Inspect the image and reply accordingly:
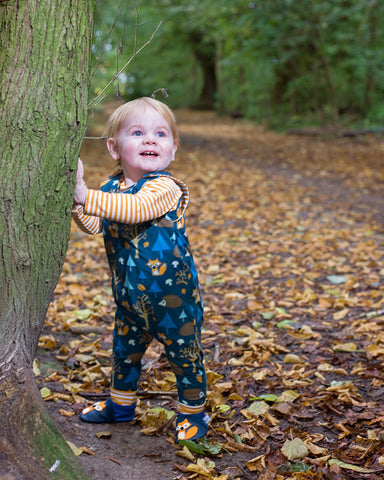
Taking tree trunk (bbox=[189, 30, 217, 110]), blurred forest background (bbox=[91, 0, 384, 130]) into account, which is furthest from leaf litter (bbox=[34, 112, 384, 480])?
tree trunk (bbox=[189, 30, 217, 110])

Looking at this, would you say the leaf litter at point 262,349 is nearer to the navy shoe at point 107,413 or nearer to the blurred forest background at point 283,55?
the navy shoe at point 107,413

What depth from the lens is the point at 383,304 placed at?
432cm

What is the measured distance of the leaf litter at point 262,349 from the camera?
243 cm

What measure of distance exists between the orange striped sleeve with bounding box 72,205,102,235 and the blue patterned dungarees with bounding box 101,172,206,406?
5cm

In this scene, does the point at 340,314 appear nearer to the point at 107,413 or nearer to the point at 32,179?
the point at 107,413

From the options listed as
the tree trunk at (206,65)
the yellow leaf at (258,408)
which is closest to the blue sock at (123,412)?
the yellow leaf at (258,408)

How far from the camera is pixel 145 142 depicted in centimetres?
226

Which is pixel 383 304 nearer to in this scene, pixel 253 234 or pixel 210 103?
pixel 253 234

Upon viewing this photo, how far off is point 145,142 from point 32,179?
1.89 feet

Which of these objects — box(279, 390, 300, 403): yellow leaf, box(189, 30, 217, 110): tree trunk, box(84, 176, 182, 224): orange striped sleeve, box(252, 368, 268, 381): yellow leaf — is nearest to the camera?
box(84, 176, 182, 224): orange striped sleeve

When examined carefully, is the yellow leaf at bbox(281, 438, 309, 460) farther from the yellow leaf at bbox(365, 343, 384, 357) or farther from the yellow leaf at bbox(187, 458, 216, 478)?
the yellow leaf at bbox(365, 343, 384, 357)

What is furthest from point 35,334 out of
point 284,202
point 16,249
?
point 284,202

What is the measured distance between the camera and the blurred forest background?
13.4 metres

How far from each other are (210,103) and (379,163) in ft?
71.7
